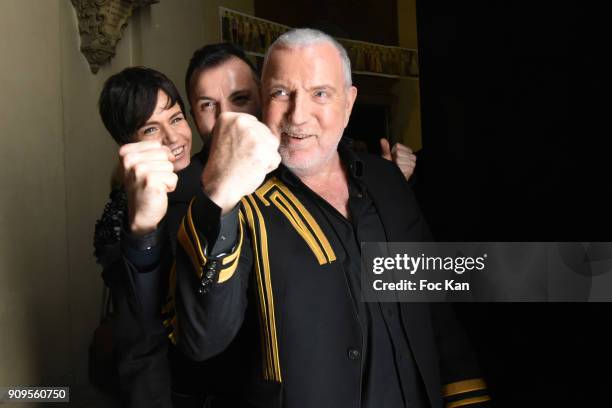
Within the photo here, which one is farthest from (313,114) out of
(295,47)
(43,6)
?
(43,6)

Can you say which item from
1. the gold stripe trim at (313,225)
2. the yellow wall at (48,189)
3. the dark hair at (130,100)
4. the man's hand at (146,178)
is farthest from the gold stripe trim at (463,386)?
the yellow wall at (48,189)

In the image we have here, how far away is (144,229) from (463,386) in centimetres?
83

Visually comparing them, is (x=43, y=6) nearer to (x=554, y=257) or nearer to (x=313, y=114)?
(x=313, y=114)

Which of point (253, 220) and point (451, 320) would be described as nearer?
point (253, 220)

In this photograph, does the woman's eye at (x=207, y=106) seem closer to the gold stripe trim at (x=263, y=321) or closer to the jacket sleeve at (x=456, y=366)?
the gold stripe trim at (x=263, y=321)

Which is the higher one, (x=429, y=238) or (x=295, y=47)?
(x=295, y=47)

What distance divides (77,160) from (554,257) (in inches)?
74.9

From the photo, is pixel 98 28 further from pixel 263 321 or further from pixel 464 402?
pixel 464 402

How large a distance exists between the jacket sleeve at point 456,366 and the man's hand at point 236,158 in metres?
0.70

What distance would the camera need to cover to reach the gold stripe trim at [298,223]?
1.20m

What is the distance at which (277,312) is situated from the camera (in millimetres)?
1134

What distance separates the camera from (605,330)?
138 centimetres

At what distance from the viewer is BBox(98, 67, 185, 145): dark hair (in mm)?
1562

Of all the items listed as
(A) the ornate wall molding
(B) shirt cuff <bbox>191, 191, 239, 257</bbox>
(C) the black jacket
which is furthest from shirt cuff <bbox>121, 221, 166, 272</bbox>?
(A) the ornate wall molding
